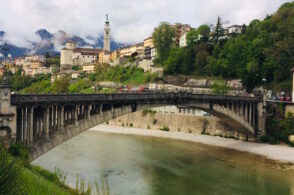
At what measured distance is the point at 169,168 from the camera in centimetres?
3553

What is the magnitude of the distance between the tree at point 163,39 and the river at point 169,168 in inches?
2292

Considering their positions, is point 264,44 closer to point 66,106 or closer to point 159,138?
point 159,138

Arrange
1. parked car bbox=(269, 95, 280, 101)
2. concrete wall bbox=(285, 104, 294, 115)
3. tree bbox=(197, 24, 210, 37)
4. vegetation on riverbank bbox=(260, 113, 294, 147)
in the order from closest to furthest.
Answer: vegetation on riverbank bbox=(260, 113, 294, 147) → concrete wall bbox=(285, 104, 294, 115) → parked car bbox=(269, 95, 280, 101) → tree bbox=(197, 24, 210, 37)

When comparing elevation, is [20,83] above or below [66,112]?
above

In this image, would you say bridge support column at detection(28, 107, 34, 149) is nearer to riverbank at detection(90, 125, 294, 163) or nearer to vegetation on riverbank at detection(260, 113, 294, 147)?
riverbank at detection(90, 125, 294, 163)

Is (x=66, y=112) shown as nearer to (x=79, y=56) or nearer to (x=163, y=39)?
(x=163, y=39)

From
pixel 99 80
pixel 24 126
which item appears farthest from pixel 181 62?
pixel 24 126

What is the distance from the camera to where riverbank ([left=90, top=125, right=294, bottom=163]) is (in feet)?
138

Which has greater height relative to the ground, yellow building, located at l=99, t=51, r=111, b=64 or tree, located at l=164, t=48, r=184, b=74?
yellow building, located at l=99, t=51, r=111, b=64

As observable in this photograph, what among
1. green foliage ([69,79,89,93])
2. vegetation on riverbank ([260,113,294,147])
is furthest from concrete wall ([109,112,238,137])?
green foliage ([69,79,89,93])

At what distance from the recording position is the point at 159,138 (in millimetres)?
55125

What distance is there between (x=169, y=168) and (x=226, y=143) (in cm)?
1756

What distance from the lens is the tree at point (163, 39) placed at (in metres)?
103

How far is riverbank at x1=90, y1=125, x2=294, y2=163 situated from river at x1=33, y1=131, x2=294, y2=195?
2123 millimetres
